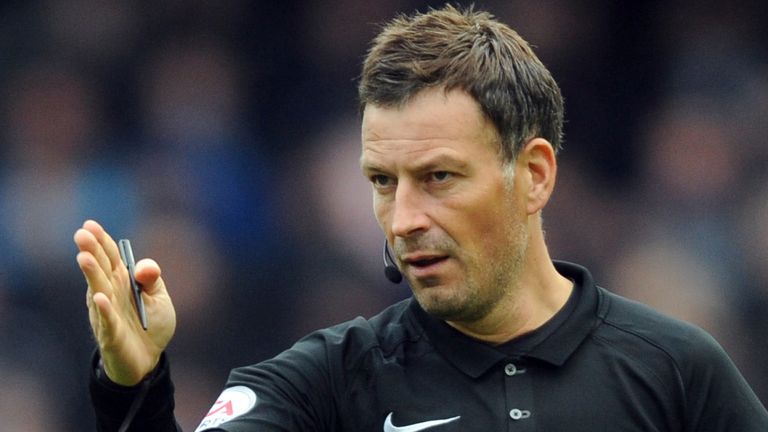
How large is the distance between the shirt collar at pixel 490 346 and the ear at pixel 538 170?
24 cm

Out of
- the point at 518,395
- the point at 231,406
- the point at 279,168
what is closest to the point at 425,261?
the point at 518,395

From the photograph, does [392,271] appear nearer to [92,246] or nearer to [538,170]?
[538,170]

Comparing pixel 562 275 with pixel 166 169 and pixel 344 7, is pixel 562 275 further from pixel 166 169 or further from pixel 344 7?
pixel 344 7

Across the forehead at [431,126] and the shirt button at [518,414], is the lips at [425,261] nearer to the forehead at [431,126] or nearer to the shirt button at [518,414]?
the forehead at [431,126]

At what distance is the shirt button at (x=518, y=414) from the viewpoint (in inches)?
114

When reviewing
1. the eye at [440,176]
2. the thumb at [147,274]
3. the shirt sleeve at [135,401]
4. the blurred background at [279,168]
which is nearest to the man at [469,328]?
the eye at [440,176]

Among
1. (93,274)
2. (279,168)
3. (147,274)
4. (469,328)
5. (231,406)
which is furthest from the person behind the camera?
(279,168)

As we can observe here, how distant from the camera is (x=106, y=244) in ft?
8.48

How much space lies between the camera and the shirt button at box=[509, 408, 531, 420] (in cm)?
290

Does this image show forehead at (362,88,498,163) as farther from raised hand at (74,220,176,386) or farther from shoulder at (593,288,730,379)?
raised hand at (74,220,176,386)

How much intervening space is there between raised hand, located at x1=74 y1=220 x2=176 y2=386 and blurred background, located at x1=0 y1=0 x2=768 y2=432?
3011mm

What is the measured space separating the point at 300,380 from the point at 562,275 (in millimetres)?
731

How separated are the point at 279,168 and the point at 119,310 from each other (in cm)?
358

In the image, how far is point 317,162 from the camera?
6.16 m
